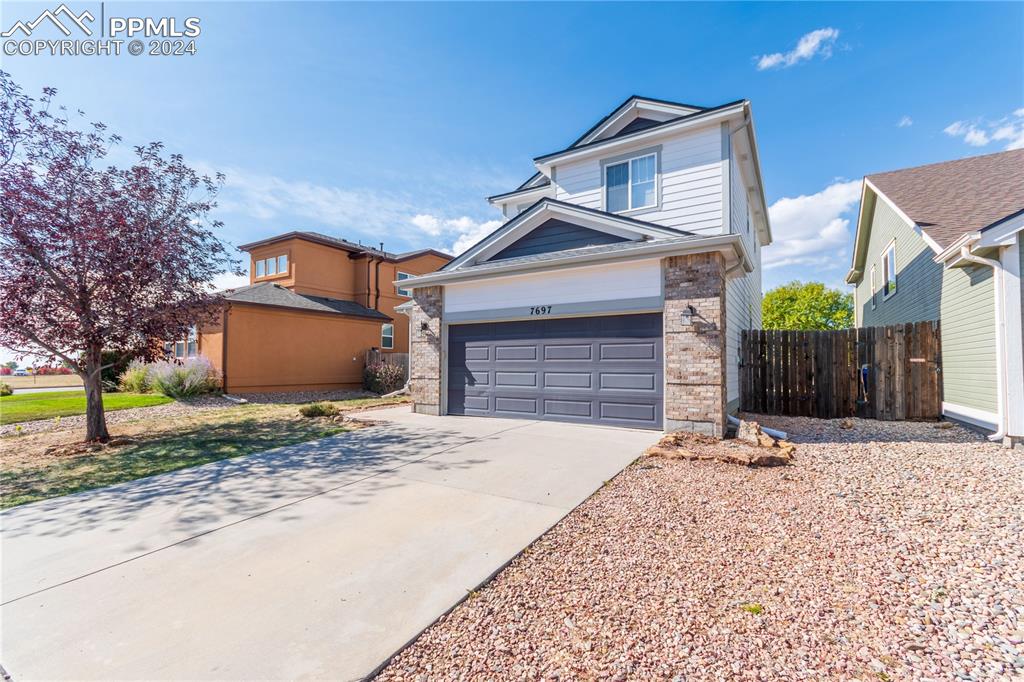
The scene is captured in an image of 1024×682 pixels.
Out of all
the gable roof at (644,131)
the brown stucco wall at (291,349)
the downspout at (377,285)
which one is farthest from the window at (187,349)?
the gable roof at (644,131)

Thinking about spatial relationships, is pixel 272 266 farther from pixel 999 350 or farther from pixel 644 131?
pixel 999 350

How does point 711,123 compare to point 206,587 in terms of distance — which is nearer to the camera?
point 206,587

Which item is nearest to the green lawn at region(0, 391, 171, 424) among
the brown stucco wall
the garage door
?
the brown stucco wall

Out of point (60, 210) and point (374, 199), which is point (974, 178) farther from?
point (60, 210)

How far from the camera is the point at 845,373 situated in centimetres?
967

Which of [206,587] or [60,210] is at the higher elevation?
[60,210]

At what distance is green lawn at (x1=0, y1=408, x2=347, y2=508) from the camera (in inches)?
198

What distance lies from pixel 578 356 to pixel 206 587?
6.82 metres

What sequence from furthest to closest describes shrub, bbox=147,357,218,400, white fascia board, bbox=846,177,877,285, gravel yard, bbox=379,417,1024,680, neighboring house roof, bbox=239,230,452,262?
neighboring house roof, bbox=239,230,452,262, white fascia board, bbox=846,177,877,285, shrub, bbox=147,357,218,400, gravel yard, bbox=379,417,1024,680

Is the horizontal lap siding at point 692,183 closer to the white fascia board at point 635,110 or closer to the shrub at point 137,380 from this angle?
the white fascia board at point 635,110

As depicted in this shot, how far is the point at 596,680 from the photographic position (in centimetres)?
196

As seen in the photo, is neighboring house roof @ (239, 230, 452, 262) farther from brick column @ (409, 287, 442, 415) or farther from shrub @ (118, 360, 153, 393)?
brick column @ (409, 287, 442, 415)

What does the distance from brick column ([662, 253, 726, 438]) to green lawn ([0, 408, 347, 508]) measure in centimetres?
632

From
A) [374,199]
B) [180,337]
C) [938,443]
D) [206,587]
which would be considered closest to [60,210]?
[180,337]
